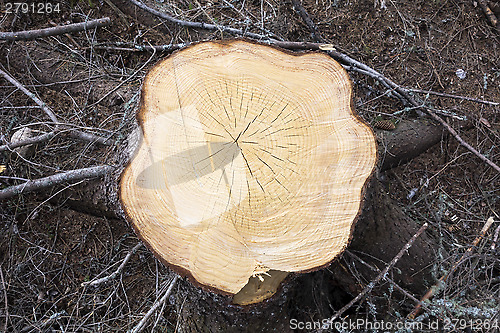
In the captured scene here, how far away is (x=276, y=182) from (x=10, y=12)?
2.64m

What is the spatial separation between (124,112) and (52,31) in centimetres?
83

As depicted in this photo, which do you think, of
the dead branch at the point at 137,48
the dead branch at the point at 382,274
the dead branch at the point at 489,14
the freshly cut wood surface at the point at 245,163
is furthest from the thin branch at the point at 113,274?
the dead branch at the point at 489,14

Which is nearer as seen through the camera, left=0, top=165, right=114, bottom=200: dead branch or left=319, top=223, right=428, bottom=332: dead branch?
left=319, top=223, right=428, bottom=332: dead branch

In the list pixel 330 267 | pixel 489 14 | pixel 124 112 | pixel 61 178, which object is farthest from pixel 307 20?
pixel 61 178

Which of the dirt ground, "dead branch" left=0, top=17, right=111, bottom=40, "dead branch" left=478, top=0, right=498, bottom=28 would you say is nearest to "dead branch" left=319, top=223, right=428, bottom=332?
the dirt ground

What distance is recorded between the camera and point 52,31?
241 cm

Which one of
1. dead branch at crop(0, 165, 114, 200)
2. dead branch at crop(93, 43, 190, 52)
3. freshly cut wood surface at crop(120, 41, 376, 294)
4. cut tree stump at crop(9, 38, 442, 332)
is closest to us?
freshly cut wood surface at crop(120, 41, 376, 294)

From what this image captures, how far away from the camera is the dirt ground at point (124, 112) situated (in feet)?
7.44

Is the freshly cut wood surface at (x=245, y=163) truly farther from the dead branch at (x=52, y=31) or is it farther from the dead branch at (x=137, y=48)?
the dead branch at (x=52, y=31)

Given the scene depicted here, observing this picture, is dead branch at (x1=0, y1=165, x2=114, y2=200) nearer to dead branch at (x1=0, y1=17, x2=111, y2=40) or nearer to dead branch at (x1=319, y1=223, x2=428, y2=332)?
dead branch at (x1=0, y1=17, x2=111, y2=40)

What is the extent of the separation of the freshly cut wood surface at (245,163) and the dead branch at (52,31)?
53.6 inches

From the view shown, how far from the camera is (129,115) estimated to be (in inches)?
68.0

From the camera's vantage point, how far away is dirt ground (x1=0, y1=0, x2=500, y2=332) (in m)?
2.27

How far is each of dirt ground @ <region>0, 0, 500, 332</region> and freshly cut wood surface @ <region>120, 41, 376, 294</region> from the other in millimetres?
752
